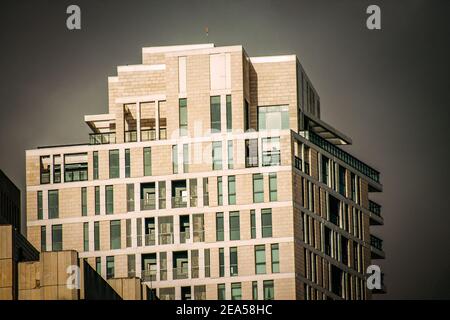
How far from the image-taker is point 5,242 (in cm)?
15425

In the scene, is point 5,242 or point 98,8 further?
point 98,8

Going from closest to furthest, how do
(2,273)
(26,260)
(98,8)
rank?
(2,273)
(26,260)
(98,8)
